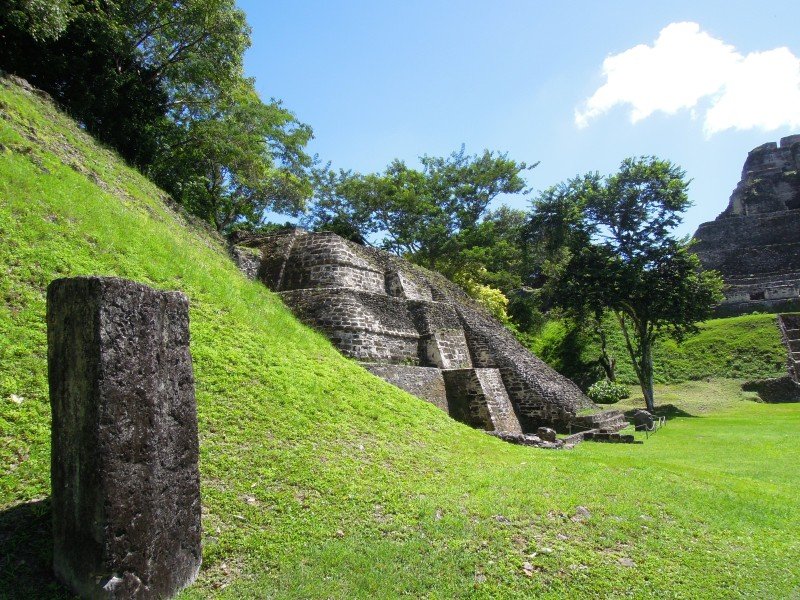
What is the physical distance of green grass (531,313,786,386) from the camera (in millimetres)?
21438

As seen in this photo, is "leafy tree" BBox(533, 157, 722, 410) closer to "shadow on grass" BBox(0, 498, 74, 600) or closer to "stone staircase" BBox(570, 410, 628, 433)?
"stone staircase" BBox(570, 410, 628, 433)

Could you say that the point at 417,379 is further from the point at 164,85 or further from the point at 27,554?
the point at 164,85

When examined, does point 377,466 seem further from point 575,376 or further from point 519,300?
point 519,300

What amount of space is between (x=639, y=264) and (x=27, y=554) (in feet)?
66.7

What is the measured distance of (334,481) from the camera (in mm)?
5461

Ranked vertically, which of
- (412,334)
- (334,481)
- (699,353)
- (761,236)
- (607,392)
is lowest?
(607,392)

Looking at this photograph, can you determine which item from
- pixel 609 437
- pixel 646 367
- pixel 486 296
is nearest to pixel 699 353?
pixel 646 367

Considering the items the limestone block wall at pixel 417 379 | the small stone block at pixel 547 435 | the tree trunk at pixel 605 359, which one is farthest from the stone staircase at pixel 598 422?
the tree trunk at pixel 605 359

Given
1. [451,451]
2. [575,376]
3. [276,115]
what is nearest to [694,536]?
[451,451]

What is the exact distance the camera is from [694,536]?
538 centimetres

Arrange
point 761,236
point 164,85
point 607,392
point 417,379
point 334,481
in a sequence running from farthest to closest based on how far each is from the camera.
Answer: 1. point 761,236
2. point 607,392
3. point 164,85
4. point 417,379
5. point 334,481

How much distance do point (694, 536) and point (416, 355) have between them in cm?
914

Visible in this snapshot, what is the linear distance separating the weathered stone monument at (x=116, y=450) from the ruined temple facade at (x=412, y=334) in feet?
25.9

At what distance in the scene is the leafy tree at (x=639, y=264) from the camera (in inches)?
769
